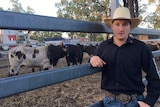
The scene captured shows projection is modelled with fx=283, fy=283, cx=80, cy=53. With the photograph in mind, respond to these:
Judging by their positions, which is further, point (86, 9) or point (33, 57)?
point (86, 9)

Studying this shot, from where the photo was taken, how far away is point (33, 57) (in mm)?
9812

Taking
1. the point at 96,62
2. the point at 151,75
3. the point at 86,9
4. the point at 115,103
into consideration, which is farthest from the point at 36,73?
the point at 86,9

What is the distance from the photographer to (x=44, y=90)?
652 centimetres

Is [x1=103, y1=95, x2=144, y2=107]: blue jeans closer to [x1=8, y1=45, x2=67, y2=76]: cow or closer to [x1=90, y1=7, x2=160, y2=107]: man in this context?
[x1=90, y1=7, x2=160, y2=107]: man

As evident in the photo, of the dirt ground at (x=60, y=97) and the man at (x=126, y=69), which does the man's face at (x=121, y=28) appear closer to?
the man at (x=126, y=69)

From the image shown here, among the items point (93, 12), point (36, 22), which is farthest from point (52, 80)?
point (93, 12)

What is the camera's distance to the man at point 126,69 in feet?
7.02

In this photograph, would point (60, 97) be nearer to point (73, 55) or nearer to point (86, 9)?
point (73, 55)

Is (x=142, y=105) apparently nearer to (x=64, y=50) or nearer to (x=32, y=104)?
(x=32, y=104)

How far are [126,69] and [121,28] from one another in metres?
0.31

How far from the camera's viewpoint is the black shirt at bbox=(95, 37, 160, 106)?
2148 millimetres

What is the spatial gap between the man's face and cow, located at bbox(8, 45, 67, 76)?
24.2 feet

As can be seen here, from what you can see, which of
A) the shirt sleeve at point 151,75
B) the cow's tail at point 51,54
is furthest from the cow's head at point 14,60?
the shirt sleeve at point 151,75

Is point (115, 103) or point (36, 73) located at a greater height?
point (36, 73)
